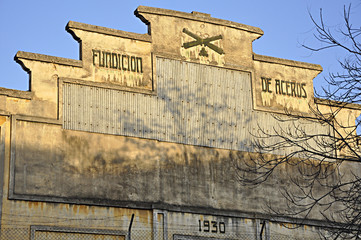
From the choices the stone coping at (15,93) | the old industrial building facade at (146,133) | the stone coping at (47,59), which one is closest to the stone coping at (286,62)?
the old industrial building facade at (146,133)

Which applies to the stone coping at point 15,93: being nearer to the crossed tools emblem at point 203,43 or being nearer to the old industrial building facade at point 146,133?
the old industrial building facade at point 146,133

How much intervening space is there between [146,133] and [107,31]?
4192 mm

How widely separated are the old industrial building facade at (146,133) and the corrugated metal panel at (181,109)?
43 mm

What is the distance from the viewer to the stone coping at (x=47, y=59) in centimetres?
2428

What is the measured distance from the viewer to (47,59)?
24.6 meters

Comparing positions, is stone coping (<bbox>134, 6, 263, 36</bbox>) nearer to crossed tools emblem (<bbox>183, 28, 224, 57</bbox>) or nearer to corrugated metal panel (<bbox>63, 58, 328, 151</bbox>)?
crossed tools emblem (<bbox>183, 28, 224, 57</bbox>)

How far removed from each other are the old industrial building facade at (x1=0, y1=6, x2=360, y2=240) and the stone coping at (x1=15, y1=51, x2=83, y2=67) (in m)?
0.04

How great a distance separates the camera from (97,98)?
2516 centimetres

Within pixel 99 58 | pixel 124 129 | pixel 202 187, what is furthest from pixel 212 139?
pixel 99 58

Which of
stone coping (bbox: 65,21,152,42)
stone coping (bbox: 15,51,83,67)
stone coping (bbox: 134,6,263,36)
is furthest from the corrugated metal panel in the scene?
stone coping (bbox: 134,6,263,36)

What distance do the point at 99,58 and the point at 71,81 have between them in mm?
1586

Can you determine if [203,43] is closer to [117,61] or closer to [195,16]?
[195,16]

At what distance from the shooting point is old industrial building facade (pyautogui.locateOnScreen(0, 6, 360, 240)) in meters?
23.5

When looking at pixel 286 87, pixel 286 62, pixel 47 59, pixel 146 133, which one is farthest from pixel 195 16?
pixel 47 59
